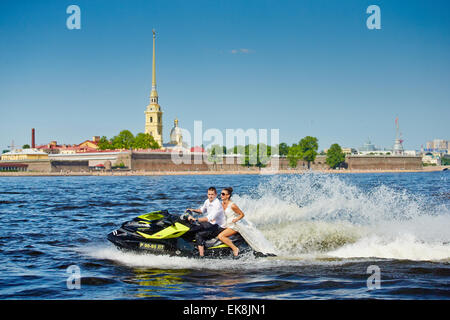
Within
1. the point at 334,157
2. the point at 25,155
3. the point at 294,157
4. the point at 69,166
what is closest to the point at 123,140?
the point at 69,166

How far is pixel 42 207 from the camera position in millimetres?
25391

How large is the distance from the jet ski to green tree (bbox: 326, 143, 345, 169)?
469 ft

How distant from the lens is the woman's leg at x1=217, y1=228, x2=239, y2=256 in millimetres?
10148

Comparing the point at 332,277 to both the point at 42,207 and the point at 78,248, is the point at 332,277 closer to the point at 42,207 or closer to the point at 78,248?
the point at 78,248

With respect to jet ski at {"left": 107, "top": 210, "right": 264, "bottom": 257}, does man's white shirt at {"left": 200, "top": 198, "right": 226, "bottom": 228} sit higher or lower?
higher

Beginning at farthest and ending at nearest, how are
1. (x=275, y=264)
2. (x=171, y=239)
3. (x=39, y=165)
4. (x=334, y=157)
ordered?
(x=334, y=157) < (x=39, y=165) < (x=275, y=264) < (x=171, y=239)

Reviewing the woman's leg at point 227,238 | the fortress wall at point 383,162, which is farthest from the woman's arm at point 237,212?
the fortress wall at point 383,162

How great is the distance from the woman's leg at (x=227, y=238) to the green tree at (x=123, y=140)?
412 ft

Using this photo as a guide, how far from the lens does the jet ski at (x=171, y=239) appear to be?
10180mm

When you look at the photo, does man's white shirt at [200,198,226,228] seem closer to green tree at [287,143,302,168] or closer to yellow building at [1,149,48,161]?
yellow building at [1,149,48,161]

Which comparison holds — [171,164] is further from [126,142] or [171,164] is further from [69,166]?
[69,166]

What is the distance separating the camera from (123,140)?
5330 inches

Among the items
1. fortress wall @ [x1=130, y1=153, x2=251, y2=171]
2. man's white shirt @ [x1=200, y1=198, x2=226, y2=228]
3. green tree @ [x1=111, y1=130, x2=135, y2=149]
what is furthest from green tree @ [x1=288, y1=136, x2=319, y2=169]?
man's white shirt @ [x1=200, y1=198, x2=226, y2=228]

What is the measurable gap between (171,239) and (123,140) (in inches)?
5042
